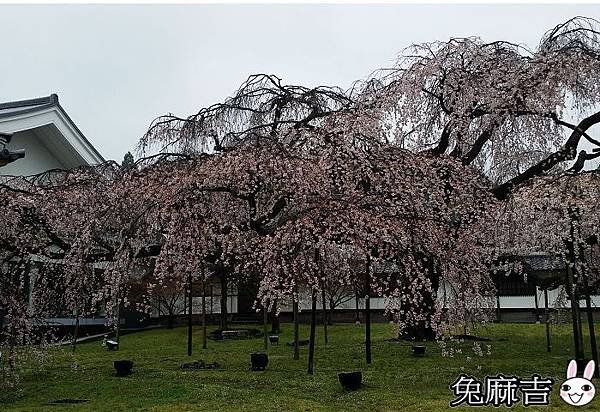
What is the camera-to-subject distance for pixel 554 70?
11.6 m

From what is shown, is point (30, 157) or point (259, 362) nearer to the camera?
point (259, 362)

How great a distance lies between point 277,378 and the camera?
10.1 m

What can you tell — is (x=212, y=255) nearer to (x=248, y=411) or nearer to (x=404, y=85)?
(x=248, y=411)

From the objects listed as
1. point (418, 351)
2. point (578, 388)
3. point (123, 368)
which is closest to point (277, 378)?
point (123, 368)

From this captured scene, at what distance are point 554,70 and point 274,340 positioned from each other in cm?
987

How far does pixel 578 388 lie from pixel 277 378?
4537 mm

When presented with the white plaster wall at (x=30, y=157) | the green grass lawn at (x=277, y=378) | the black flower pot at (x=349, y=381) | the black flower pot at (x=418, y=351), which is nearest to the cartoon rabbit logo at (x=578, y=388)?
the green grass lawn at (x=277, y=378)

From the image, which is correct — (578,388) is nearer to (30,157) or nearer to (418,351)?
(418,351)

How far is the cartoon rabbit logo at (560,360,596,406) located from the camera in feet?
25.7

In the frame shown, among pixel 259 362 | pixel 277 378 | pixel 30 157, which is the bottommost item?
pixel 277 378

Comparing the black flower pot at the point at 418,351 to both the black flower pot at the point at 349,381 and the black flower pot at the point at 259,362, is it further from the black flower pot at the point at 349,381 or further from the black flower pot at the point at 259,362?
the black flower pot at the point at 349,381

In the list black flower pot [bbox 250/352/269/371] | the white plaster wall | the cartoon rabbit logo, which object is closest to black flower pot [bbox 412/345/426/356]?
black flower pot [bbox 250/352/269/371]

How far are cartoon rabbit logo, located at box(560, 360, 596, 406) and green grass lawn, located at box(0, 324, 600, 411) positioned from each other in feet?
0.44

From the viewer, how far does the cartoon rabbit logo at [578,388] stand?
309 inches
